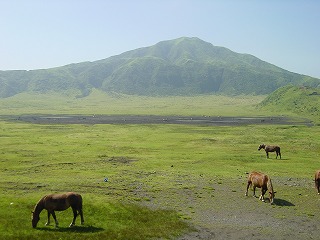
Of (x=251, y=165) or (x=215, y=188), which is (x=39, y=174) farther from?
(x=251, y=165)

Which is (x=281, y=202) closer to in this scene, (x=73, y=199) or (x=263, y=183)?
(x=263, y=183)

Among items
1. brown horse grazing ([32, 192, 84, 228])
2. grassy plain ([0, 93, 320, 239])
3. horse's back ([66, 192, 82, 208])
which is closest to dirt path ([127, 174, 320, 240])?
grassy plain ([0, 93, 320, 239])

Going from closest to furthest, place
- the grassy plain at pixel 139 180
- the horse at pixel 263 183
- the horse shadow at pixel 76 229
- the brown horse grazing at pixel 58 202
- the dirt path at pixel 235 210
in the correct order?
the horse shadow at pixel 76 229, the brown horse grazing at pixel 58 202, the dirt path at pixel 235 210, the grassy plain at pixel 139 180, the horse at pixel 263 183

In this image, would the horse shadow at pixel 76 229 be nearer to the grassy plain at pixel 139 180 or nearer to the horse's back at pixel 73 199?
the grassy plain at pixel 139 180

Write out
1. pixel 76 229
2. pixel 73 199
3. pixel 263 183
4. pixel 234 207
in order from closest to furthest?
pixel 76 229
pixel 73 199
pixel 234 207
pixel 263 183

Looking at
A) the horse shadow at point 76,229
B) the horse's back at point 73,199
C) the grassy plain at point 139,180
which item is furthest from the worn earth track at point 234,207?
the horse's back at point 73,199

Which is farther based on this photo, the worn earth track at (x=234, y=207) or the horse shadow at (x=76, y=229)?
the worn earth track at (x=234, y=207)

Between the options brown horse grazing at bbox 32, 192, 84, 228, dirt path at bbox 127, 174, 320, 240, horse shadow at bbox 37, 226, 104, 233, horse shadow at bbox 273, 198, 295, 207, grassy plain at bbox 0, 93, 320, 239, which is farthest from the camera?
horse shadow at bbox 273, 198, 295, 207

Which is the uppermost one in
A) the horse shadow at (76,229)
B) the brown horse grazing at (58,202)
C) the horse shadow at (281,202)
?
the brown horse grazing at (58,202)

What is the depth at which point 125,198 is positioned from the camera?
34625mm

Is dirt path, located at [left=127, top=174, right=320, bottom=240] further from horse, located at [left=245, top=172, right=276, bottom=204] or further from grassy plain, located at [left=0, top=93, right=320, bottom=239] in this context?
horse, located at [left=245, top=172, right=276, bottom=204]

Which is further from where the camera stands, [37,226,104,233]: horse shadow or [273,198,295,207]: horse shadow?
[273,198,295,207]: horse shadow

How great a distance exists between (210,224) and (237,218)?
114 inches

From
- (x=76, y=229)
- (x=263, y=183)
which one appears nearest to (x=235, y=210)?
(x=263, y=183)
